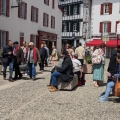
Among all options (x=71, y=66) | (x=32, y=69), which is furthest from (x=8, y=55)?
(x=71, y=66)

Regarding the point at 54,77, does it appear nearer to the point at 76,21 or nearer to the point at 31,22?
the point at 31,22

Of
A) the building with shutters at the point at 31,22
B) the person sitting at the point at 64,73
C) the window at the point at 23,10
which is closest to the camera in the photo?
the person sitting at the point at 64,73

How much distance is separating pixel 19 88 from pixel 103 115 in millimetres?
4001

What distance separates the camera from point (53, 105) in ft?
22.1

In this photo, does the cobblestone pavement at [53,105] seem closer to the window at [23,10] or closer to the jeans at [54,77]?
the jeans at [54,77]

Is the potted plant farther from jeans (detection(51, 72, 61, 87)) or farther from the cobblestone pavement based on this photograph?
jeans (detection(51, 72, 61, 87))

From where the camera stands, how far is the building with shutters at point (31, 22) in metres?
20.5

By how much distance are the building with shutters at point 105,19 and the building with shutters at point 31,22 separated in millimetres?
8401

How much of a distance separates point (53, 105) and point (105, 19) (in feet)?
103

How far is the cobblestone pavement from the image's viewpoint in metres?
5.79

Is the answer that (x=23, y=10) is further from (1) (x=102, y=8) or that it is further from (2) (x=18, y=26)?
(1) (x=102, y=8)

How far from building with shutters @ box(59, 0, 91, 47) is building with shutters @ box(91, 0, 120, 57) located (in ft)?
10.1

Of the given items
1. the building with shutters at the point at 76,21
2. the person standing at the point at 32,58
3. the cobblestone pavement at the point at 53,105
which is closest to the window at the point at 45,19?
the building with shutters at the point at 76,21

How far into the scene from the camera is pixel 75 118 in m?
5.64
